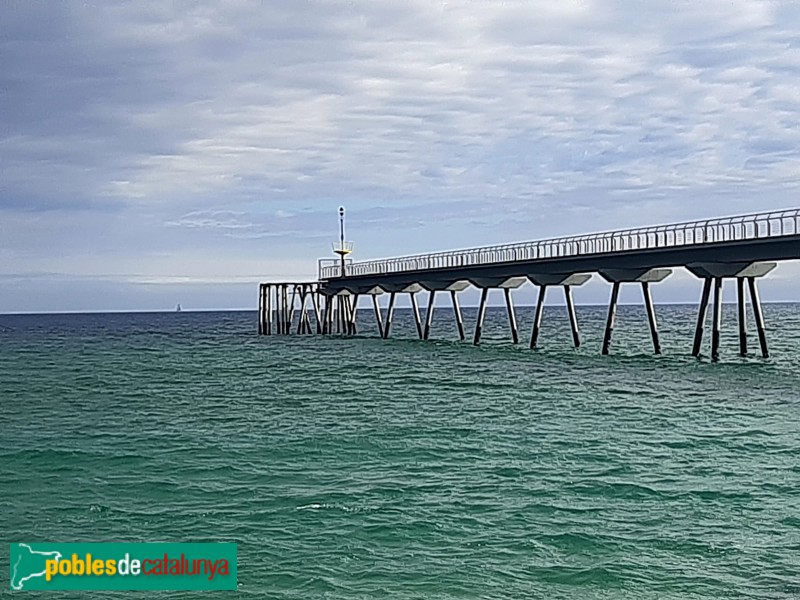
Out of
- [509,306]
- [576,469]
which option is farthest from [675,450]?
[509,306]

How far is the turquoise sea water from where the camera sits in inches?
534

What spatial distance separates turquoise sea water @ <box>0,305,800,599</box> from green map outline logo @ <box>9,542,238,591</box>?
318 millimetres

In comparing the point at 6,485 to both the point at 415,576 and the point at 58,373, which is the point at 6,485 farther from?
the point at 58,373

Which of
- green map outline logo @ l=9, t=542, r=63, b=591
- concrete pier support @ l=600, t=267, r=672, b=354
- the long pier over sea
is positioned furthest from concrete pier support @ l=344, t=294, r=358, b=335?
green map outline logo @ l=9, t=542, r=63, b=591

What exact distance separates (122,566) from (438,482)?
6661 mm

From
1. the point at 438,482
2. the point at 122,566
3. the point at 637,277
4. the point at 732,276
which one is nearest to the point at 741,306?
the point at 732,276

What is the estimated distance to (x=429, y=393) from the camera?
3606cm

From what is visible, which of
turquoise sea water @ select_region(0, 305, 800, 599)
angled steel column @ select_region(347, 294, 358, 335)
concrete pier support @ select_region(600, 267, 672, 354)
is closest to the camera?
turquoise sea water @ select_region(0, 305, 800, 599)

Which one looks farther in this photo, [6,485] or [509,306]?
[509,306]

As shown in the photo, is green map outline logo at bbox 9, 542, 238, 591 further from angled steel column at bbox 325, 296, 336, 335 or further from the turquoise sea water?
angled steel column at bbox 325, 296, 336, 335

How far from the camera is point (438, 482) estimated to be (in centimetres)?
1888

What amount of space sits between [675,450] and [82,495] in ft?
39.5

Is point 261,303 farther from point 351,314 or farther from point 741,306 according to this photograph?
point 741,306

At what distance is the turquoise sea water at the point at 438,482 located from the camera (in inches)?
534
